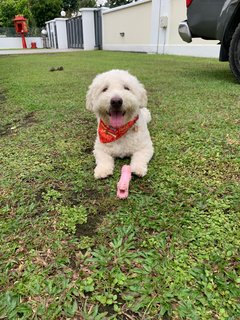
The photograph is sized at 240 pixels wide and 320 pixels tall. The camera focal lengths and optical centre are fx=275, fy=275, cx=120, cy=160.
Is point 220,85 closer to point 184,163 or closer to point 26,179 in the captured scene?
point 184,163

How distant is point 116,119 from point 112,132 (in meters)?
0.12

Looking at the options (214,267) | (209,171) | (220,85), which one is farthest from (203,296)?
(220,85)

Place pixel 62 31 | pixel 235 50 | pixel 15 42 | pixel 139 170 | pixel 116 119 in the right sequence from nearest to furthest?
pixel 139 170
pixel 116 119
pixel 235 50
pixel 62 31
pixel 15 42

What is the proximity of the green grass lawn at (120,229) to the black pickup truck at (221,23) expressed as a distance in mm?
2200

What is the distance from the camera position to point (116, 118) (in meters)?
2.50

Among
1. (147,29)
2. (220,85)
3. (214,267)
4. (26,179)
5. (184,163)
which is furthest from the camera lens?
(147,29)

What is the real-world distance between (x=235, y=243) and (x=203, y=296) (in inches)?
16.6

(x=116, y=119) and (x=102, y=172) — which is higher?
(x=116, y=119)

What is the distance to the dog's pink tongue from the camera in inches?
97.8

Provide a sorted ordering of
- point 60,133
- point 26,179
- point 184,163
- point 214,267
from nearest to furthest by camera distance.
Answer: point 214,267 → point 26,179 → point 184,163 → point 60,133

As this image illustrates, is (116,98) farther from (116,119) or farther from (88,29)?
(88,29)

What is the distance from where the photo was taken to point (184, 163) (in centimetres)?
250

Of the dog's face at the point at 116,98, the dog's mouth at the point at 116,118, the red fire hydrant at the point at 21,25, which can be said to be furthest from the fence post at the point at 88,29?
the dog's mouth at the point at 116,118

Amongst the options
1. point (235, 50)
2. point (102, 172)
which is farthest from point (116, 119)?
point (235, 50)
